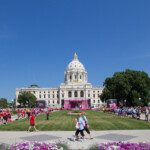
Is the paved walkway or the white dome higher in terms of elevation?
the white dome

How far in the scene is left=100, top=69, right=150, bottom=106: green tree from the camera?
6425 centimetres

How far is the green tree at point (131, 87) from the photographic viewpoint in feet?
211

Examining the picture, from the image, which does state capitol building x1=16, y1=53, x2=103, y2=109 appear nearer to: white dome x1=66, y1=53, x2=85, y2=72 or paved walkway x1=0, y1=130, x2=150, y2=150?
white dome x1=66, y1=53, x2=85, y2=72

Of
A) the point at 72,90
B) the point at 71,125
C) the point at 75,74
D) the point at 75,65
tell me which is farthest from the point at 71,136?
the point at 75,65

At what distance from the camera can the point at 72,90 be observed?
143750 mm

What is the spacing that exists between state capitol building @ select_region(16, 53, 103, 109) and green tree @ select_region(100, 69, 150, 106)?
220 feet

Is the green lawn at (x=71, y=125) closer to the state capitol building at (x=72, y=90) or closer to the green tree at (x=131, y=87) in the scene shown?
the green tree at (x=131, y=87)

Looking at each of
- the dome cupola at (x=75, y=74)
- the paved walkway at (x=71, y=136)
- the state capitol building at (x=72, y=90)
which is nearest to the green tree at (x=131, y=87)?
the paved walkway at (x=71, y=136)

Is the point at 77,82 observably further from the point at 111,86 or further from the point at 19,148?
the point at 19,148

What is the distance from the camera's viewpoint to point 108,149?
8625 mm

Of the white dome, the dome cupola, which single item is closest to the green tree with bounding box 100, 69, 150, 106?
the dome cupola

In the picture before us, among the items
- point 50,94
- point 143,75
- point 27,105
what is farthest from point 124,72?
point 50,94

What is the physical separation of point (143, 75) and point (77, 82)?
272 ft

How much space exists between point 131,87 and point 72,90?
261 ft
